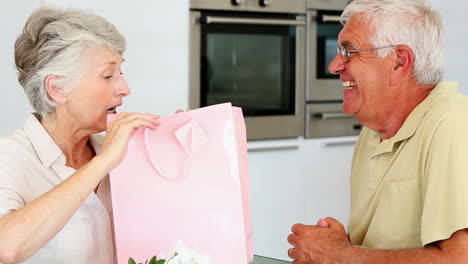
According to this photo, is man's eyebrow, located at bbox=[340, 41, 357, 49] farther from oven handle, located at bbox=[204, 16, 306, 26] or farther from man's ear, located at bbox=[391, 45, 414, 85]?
oven handle, located at bbox=[204, 16, 306, 26]

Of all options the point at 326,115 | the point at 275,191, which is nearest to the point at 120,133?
the point at 275,191

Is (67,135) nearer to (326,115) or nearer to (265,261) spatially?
(265,261)

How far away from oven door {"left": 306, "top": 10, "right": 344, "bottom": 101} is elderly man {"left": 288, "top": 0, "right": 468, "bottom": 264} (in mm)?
1543

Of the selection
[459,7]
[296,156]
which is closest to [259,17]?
[296,156]

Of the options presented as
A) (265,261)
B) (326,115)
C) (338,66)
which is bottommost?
(265,261)

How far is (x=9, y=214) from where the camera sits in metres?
1.19

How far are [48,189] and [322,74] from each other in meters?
1.96

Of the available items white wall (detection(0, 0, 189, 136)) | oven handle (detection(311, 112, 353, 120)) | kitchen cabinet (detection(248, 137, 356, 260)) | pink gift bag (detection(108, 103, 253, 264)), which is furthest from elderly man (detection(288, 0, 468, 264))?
oven handle (detection(311, 112, 353, 120))

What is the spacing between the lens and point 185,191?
1.27 metres

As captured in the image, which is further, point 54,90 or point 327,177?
point 327,177

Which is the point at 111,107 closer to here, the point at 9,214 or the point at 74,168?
the point at 74,168

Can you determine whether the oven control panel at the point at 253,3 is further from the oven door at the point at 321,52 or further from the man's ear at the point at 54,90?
the man's ear at the point at 54,90

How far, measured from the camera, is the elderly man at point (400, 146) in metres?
1.30

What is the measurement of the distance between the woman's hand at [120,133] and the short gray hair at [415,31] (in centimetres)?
52
